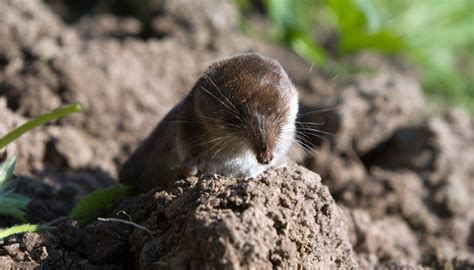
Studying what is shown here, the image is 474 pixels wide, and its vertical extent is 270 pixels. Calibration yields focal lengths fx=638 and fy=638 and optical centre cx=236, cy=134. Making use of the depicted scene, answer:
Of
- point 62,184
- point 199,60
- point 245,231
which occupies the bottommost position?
point 62,184

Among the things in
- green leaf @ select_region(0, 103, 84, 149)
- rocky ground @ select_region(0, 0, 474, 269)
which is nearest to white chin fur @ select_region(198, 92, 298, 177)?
rocky ground @ select_region(0, 0, 474, 269)

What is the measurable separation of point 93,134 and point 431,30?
4544 mm

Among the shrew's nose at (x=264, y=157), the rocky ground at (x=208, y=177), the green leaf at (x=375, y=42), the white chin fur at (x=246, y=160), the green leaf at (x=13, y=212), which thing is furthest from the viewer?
the green leaf at (x=375, y=42)

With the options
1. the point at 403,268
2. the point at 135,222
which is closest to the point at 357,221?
the point at 403,268

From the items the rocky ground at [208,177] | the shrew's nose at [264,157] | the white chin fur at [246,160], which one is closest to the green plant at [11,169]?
the rocky ground at [208,177]

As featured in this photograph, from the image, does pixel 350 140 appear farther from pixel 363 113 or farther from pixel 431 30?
pixel 431 30

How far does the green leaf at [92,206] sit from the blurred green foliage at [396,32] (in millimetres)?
3792

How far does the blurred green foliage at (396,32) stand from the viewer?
22.3 ft

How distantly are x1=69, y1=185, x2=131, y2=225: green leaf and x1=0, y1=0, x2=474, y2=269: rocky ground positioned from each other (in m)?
0.11

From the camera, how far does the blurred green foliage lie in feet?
22.3

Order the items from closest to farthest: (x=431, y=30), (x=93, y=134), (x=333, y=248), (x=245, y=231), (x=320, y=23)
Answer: (x=245, y=231) → (x=333, y=248) → (x=93, y=134) → (x=431, y=30) → (x=320, y=23)

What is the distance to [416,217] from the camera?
5.19 m

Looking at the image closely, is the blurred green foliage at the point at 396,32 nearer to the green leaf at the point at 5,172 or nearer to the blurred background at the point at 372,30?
the blurred background at the point at 372,30

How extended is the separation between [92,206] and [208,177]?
0.76 meters
